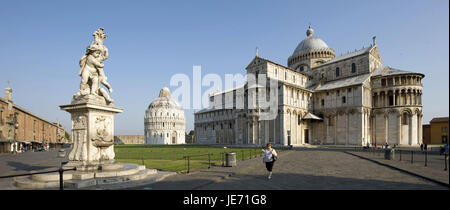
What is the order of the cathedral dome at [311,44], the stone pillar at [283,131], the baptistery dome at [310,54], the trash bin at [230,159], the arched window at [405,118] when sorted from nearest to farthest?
the trash bin at [230,159] → the arched window at [405,118] → the stone pillar at [283,131] → the baptistery dome at [310,54] → the cathedral dome at [311,44]

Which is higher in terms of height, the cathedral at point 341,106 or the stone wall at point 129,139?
the cathedral at point 341,106

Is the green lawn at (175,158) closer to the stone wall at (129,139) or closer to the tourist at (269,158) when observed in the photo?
the tourist at (269,158)

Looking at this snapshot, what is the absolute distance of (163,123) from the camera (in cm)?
10681

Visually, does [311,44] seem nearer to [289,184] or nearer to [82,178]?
[289,184]

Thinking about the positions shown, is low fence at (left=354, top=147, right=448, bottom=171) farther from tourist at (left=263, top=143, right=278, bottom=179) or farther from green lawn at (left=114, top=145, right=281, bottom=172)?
green lawn at (left=114, top=145, right=281, bottom=172)

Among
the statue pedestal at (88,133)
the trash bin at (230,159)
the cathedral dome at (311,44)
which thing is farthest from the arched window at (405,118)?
the statue pedestal at (88,133)

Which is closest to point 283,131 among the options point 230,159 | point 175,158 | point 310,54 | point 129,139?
point 310,54

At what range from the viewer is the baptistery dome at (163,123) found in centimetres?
10569

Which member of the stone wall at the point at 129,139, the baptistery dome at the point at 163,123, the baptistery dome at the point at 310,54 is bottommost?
the stone wall at the point at 129,139

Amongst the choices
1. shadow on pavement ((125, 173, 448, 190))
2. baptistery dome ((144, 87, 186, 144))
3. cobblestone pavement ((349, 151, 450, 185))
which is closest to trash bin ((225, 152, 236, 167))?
shadow on pavement ((125, 173, 448, 190))

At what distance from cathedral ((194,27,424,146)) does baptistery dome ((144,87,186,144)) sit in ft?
207

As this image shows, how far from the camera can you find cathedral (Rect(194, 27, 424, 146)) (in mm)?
41828

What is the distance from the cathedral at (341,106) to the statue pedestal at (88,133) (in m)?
36.6
